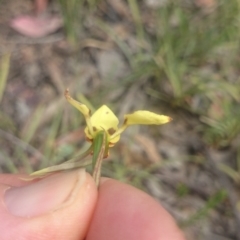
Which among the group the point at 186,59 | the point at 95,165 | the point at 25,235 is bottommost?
the point at 186,59

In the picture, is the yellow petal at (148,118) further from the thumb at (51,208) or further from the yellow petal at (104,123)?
the thumb at (51,208)

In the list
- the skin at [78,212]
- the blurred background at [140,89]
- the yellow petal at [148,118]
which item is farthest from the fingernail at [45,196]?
the blurred background at [140,89]

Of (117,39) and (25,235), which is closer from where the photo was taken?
(25,235)

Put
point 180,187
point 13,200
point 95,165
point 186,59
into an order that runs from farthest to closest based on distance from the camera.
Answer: point 186,59 < point 180,187 < point 13,200 < point 95,165

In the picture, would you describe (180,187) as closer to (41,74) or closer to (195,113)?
(195,113)

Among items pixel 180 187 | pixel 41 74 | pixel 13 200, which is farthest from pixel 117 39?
pixel 13 200

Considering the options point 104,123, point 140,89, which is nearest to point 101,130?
point 104,123

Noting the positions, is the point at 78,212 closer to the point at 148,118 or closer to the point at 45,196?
the point at 45,196
